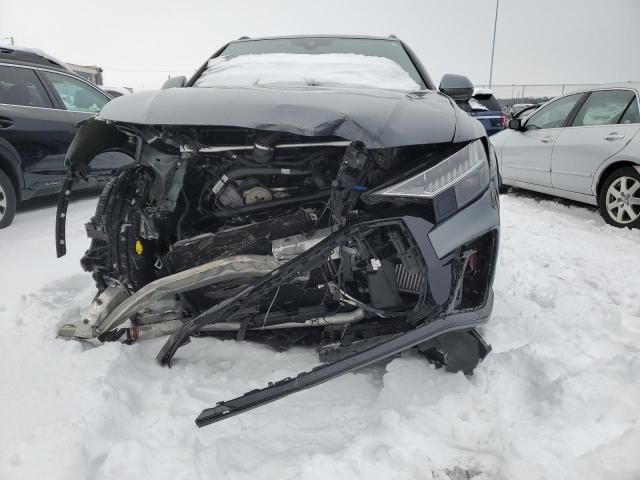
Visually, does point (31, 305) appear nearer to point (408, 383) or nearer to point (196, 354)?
point (196, 354)

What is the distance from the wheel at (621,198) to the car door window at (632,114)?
21.6 inches

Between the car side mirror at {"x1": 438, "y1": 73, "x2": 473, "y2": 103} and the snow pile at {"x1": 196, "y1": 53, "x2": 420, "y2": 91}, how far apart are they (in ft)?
1.05

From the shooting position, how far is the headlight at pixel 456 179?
1.70 metres

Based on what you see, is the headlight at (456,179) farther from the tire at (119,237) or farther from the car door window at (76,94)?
the car door window at (76,94)

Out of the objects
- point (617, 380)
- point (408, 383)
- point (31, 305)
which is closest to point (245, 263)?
point (408, 383)

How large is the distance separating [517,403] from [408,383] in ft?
1.54

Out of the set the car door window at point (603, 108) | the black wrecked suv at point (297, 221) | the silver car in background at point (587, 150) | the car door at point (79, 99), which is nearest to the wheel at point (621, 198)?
the silver car in background at point (587, 150)

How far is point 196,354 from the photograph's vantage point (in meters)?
2.34

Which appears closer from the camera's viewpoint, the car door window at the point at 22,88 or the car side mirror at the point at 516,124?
the car door window at the point at 22,88

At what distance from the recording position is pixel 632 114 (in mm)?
4773

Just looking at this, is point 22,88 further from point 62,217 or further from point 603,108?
point 603,108

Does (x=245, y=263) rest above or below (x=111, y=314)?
above

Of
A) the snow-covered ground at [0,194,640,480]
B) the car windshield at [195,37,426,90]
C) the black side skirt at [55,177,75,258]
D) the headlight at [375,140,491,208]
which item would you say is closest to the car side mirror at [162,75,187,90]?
the car windshield at [195,37,426,90]

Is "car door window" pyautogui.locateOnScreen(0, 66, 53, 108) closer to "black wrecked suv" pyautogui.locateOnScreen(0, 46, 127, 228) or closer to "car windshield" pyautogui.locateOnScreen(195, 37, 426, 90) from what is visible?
"black wrecked suv" pyautogui.locateOnScreen(0, 46, 127, 228)
